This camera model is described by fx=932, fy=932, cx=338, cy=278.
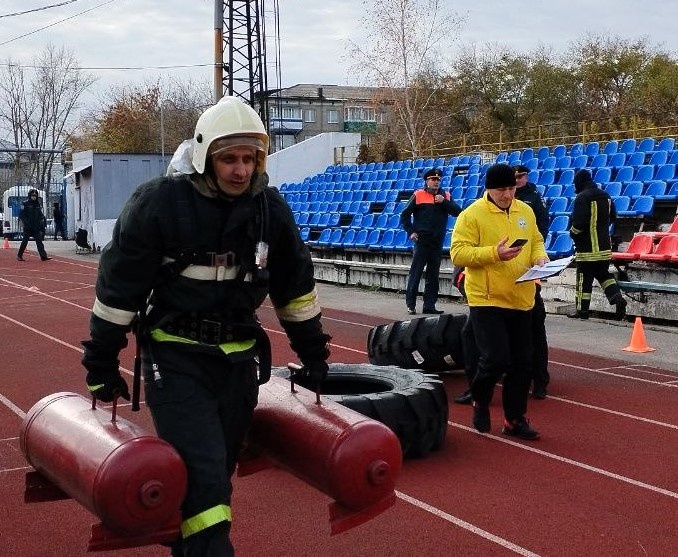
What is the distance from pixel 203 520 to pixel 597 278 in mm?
9738

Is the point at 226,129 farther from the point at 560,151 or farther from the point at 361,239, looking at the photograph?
the point at 560,151

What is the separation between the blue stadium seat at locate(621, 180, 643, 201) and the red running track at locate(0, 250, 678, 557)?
23.8ft

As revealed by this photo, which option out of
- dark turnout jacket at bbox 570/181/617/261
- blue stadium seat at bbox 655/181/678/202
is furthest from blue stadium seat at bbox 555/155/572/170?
dark turnout jacket at bbox 570/181/617/261

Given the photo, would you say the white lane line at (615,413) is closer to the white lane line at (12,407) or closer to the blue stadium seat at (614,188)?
the white lane line at (12,407)

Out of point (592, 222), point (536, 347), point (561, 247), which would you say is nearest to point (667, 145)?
point (561, 247)

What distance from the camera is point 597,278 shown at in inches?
479

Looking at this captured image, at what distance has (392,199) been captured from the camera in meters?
22.3

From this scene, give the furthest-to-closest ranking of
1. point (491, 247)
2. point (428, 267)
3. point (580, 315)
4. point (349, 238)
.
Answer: point (349, 238), point (428, 267), point (580, 315), point (491, 247)

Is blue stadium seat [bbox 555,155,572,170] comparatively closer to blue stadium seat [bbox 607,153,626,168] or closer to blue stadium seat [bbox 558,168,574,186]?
blue stadium seat [bbox 558,168,574,186]

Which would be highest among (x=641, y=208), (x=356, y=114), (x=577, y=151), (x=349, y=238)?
(x=356, y=114)

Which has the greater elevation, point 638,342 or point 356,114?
point 356,114

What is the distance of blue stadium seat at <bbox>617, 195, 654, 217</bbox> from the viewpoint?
1477 centimetres

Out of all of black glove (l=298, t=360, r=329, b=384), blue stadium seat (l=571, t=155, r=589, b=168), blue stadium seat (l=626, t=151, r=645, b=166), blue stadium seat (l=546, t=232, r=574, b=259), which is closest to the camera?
black glove (l=298, t=360, r=329, b=384)

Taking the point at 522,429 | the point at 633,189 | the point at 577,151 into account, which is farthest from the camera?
the point at 577,151
